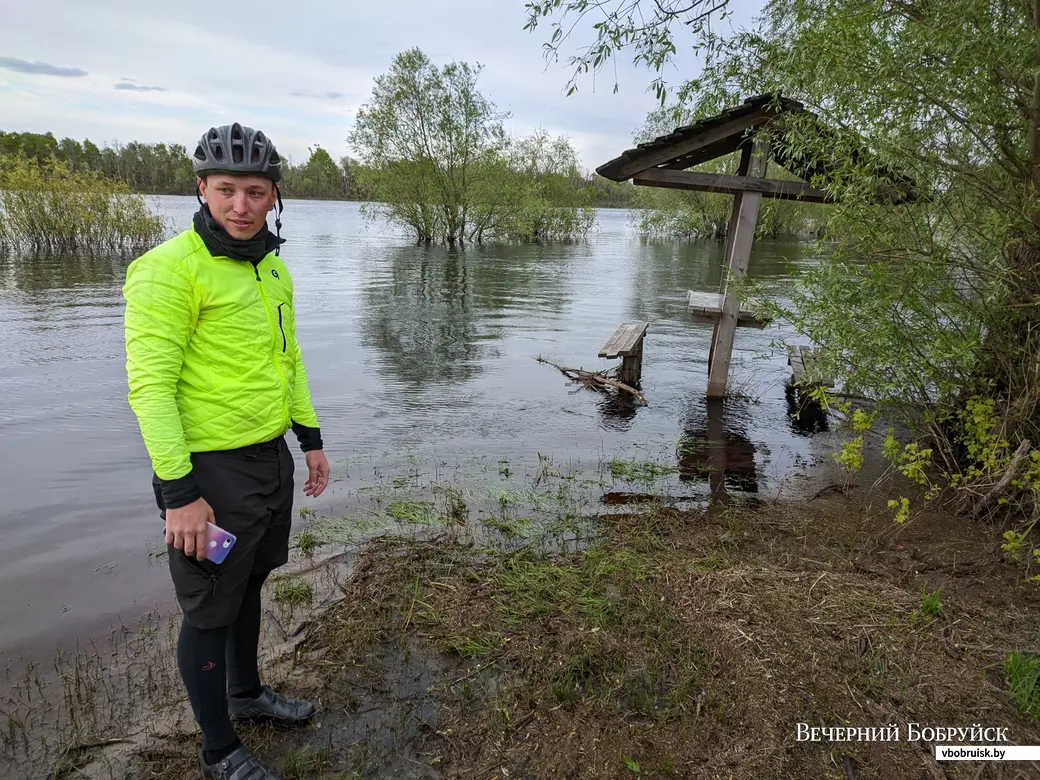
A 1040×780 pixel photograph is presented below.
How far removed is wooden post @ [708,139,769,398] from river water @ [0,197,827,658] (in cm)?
51

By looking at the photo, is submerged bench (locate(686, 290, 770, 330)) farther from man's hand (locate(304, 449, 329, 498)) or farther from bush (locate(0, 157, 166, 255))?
bush (locate(0, 157, 166, 255))

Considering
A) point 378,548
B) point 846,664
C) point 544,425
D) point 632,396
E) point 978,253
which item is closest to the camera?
point 846,664

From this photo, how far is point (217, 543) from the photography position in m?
2.27

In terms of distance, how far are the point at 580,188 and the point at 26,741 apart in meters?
49.9

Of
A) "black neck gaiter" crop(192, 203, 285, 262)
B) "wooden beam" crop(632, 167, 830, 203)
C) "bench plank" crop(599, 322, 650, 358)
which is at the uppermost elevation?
"wooden beam" crop(632, 167, 830, 203)

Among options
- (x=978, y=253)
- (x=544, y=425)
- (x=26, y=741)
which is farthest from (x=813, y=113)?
(x=26, y=741)

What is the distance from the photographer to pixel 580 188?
49.0 m

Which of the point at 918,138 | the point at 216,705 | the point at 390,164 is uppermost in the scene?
the point at 390,164

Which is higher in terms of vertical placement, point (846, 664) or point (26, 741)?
point (846, 664)

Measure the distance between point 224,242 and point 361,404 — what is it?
695cm

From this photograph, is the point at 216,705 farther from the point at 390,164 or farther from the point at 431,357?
the point at 390,164

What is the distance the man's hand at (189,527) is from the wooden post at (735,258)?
6683mm

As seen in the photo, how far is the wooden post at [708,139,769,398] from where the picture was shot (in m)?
8.12

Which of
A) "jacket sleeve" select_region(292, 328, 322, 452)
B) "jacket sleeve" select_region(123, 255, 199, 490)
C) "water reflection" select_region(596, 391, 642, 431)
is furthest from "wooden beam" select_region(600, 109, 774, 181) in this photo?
"jacket sleeve" select_region(123, 255, 199, 490)
